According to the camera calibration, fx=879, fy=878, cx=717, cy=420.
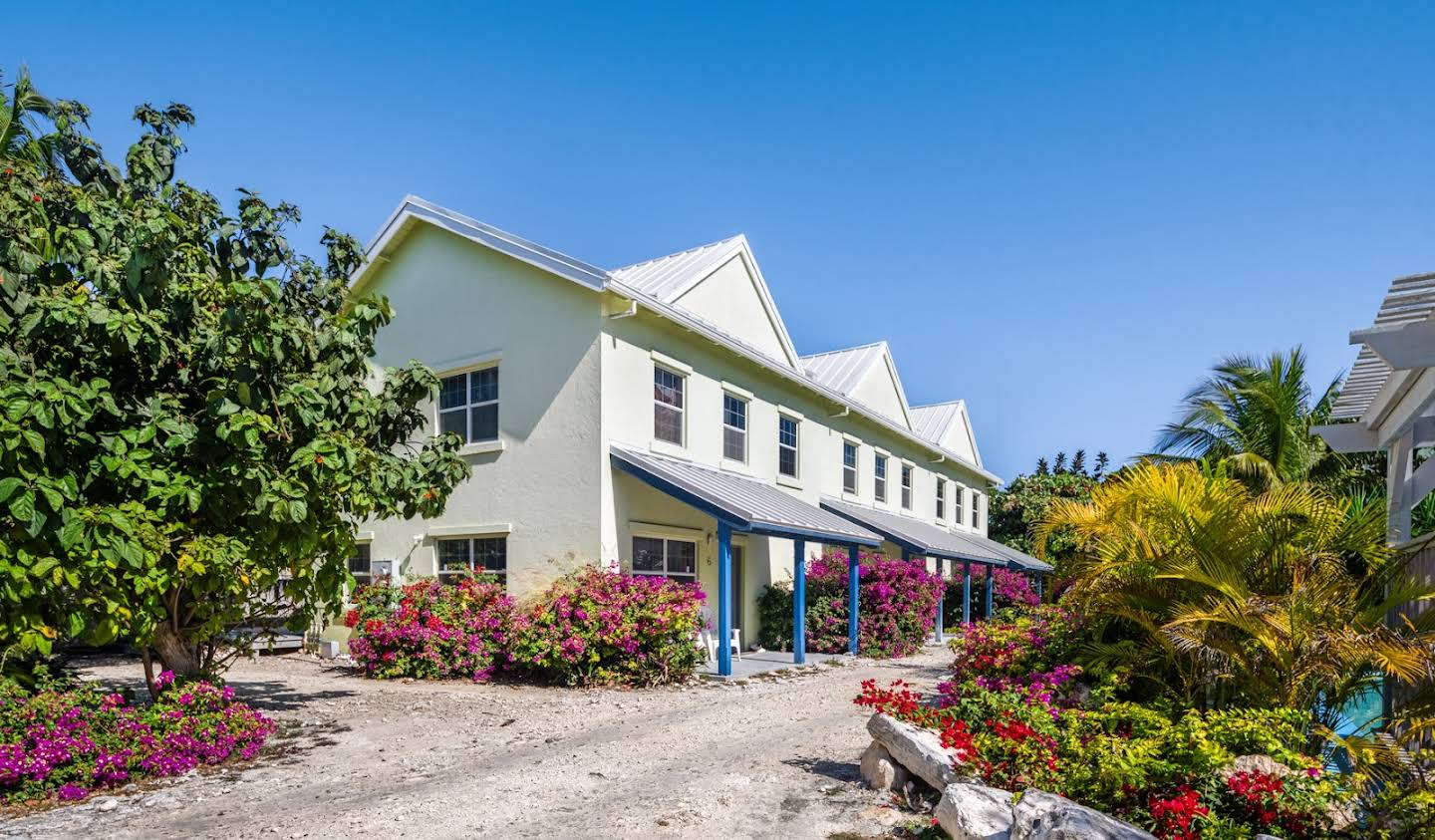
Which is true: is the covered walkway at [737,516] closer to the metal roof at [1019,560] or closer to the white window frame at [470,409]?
the white window frame at [470,409]

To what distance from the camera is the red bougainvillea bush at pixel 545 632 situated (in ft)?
42.3

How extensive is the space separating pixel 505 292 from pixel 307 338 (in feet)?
24.5

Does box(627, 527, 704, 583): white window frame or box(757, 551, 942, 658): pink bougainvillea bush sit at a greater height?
box(627, 527, 704, 583): white window frame

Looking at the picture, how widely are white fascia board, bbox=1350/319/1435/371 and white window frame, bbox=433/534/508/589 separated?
13.0m

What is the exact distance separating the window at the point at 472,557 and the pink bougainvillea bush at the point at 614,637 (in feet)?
8.29

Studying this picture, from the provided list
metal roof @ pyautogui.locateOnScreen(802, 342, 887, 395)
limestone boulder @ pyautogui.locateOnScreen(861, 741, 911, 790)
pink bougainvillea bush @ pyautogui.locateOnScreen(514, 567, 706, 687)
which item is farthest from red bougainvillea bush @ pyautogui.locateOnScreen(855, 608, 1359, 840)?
metal roof @ pyautogui.locateOnScreen(802, 342, 887, 395)

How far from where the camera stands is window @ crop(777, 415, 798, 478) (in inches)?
779

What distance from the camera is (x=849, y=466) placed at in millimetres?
23125

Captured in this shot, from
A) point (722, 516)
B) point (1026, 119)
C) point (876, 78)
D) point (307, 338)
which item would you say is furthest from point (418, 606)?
point (1026, 119)

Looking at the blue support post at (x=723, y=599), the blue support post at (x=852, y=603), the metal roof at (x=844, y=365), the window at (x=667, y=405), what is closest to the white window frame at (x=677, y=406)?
the window at (x=667, y=405)

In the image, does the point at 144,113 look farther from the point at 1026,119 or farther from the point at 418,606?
the point at 1026,119

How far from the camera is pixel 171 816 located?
6.50m

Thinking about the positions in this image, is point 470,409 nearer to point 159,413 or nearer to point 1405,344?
point 159,413

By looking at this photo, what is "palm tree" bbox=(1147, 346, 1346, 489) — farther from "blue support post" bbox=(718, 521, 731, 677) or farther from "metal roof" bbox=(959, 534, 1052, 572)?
"blue support post" bbox=(718, 521, 731, 677)
